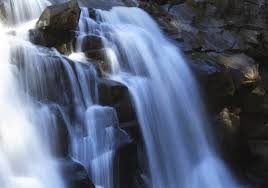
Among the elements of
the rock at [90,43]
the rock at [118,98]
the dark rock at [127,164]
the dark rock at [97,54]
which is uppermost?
the rock at [90,43]

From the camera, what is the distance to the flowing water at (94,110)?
8.58m

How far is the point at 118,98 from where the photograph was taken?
32.7 feet

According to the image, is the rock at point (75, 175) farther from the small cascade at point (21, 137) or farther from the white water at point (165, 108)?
the white water at point (165, 108)

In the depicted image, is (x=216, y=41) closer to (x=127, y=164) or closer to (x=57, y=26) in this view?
(x=57, y=26)

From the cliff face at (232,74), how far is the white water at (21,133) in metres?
4.27

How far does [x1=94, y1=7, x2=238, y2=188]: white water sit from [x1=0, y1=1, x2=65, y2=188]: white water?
6.90ft

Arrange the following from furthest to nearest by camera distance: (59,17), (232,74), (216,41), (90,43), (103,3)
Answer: (103,3)
(216,41)
(232,74)
(90,43)
(59,17)

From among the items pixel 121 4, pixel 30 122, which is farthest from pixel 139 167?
pixel 121 4

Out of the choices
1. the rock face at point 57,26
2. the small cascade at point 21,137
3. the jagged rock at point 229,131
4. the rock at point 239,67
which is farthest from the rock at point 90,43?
the jagged rock at point 229,131

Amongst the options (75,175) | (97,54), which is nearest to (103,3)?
Answer: (97,54)

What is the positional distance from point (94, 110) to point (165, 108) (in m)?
1.98

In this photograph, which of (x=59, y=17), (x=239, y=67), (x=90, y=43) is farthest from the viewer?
(x=239, y=67)

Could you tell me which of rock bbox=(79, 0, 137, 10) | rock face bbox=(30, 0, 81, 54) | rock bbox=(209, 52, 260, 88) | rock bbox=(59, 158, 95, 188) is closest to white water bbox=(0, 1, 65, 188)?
rock bbox=(59, 158, 95, 188)

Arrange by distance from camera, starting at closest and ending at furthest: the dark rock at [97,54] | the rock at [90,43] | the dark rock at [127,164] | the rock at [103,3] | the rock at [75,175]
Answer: the rock at [75,175], the dark rock at [127,164], the dark rock at [97,54], the rock at [90,43], the rock at [103,3]
